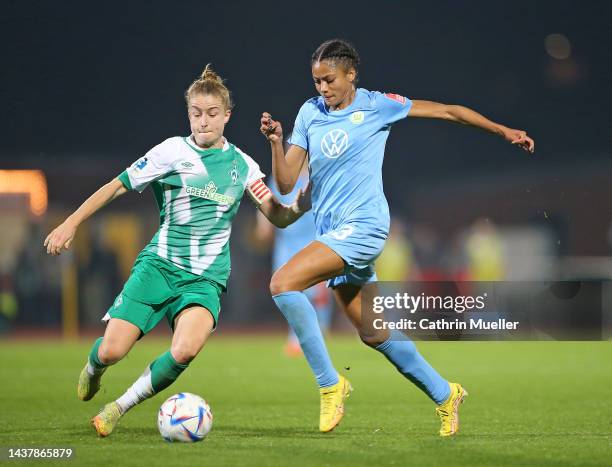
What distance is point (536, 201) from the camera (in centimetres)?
2281

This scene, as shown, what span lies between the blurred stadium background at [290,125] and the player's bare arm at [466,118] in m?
10.0

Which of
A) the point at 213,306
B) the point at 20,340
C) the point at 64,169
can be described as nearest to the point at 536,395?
the point at 213,306

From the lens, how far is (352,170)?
6145mm

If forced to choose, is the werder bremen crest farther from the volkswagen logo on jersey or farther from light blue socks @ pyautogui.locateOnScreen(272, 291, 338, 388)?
light blue socks @ pyautogui.locateOnScreen(272, 291, 338, 388)

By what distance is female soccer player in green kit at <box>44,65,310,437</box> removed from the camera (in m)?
5.98

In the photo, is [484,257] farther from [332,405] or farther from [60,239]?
[60,239]

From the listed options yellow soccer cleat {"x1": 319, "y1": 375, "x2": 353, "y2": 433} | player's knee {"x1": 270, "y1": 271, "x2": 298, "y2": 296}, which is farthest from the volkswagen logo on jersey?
yellow soccer cleat {"x1": 319, "y1": 375, "x2": 353, "y2": 433}

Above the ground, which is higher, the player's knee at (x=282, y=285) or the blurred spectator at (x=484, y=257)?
the blurred spectator at (x=484, y=257)

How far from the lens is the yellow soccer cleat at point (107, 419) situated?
5.84 m

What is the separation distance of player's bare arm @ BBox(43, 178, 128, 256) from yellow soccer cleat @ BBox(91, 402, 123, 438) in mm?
898

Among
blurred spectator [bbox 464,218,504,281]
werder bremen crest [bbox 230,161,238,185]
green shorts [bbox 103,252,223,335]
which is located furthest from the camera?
blurred spectator [bbox 464,218,504,281]

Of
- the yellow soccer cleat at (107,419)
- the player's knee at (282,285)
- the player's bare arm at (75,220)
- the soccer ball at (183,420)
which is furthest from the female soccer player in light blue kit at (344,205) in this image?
the yellow soccer cleat at (107,419)

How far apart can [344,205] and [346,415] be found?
5.86 ft

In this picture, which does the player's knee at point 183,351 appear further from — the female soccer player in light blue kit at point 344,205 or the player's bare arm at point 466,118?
the player's bare arm at point 466,118
